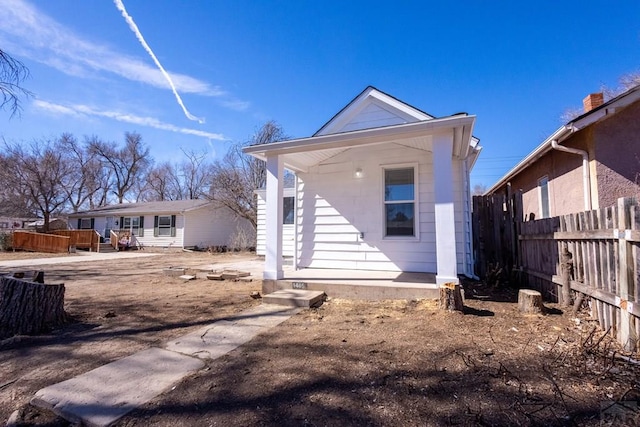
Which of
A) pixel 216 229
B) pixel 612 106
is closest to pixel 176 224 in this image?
pixel 216 229

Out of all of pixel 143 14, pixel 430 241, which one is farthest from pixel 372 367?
pixel 143 14

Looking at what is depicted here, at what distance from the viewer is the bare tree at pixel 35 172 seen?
77.9ft

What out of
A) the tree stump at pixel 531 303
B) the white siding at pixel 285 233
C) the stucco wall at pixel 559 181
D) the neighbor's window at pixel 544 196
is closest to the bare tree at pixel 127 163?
the white siding at pixel 285 233

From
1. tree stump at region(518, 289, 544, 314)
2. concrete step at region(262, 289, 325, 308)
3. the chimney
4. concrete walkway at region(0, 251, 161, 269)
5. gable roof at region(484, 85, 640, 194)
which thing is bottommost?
concrete walkway at region(0, 251, 161, 269)

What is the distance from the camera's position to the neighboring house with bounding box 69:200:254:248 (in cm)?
2080

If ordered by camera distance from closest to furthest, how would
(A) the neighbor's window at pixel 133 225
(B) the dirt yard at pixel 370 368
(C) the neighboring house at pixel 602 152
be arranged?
(B) the dirt yard at pixel 370 368, (C) the neighboring house at pixel 602 152, (A) the neighbor's window at pixel 133 225

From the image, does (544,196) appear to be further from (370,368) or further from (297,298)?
(370,368)

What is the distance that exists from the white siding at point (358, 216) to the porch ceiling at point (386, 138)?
614 mm

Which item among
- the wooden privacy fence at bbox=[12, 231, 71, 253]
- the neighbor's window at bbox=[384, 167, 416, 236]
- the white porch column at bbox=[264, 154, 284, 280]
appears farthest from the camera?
the wooden privacy fence at bbox=[12, 231, 71, 253]

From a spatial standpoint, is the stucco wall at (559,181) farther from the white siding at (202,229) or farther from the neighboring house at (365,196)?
the white siding at (202,229)

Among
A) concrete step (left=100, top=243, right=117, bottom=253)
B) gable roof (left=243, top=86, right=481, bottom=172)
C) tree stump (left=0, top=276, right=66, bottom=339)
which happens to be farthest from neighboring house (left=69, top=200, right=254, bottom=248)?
tree stump (left=0, top=276, right=66, bottom=339)

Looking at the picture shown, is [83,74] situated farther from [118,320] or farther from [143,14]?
[118,320]

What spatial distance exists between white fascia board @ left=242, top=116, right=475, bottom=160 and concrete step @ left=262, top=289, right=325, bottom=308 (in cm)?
254

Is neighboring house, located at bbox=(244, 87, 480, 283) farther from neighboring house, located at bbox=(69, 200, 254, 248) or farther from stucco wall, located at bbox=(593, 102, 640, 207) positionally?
neighboring house, located at bbox=(69, 200, 254, 248)
